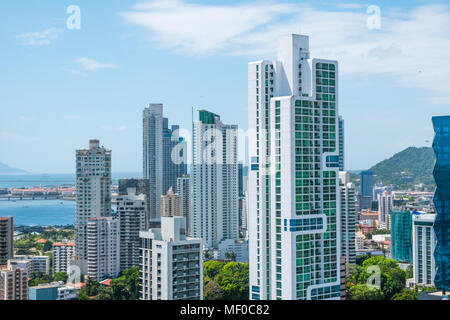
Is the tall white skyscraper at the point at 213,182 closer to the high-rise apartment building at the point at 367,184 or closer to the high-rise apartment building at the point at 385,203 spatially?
the high-rise apartment building at the point at 367,184

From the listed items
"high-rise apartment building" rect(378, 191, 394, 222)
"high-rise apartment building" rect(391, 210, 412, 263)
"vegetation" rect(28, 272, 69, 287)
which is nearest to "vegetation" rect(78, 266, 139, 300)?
"vegetation" rect(28, 272, 69, 287)

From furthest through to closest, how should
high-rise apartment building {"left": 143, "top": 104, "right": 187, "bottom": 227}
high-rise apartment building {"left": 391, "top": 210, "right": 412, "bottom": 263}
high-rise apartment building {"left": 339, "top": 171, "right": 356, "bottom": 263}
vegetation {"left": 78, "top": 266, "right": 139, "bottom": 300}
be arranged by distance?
high-rise apartment building {"left": 143, "top": 104, "right": 187, "bottom": 227}, high-rise apartment building {"left": 391, "top": 210, "right": 412, "bottom": 263}, high-rise apartment building {"left": 339, "top": 171, "right": 356, "bottom": 263}, vegetation {"left": 78, "top": 266, "right": 139, "bottom": 300}

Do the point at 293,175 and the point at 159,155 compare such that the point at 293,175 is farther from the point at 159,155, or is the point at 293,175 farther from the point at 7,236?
the point at 159,155

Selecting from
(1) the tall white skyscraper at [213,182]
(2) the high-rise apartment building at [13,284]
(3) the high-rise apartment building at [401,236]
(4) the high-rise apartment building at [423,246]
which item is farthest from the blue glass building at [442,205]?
(2) the high-rise apartment building at [13,284]

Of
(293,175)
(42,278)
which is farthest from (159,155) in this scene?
(293,175)

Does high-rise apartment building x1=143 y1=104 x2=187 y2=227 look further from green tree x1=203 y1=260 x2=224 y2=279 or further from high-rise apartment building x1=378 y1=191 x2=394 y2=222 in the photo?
high-rise apartment building x1=378 y1=191 x2=394 y2=222
